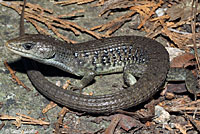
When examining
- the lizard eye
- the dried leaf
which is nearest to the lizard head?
the lizard eye

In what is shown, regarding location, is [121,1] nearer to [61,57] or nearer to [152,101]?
[61,57]

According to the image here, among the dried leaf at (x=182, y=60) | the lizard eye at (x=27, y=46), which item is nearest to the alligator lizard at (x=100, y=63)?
the lizard eye at (x=27, y=46)

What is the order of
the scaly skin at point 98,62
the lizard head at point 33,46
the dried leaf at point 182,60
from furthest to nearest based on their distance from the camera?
the dried leaf at point 182,60 → the lizard head at point 33,46 → the scaly skin at point 98,62

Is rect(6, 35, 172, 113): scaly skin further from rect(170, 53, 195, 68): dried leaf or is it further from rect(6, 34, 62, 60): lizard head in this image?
rect(170, 53, 195, 68): dried leaf

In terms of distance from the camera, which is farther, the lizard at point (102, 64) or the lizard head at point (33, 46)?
the lizard head at point (33, 46)

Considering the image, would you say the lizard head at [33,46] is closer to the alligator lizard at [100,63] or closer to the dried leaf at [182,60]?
the alligator lizard at [100,63]

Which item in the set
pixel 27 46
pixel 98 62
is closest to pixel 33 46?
pixel 27 46

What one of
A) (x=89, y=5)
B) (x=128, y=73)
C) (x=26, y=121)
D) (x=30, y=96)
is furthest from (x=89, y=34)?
(x=26, y=121)
